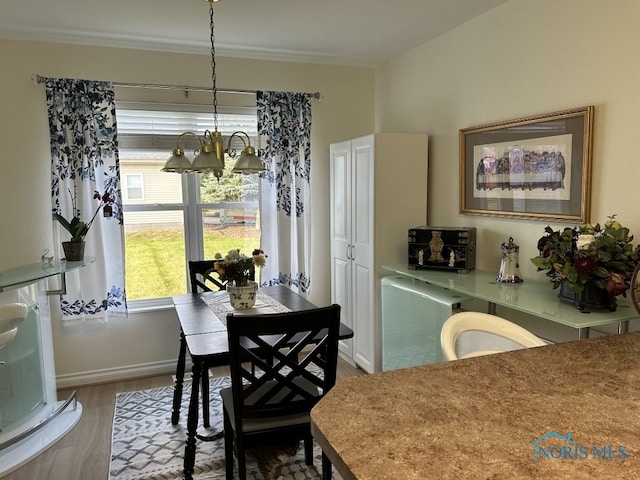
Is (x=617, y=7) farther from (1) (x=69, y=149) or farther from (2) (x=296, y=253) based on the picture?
(1) (x=69, y=149)

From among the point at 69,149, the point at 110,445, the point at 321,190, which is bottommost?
the point at 110,445

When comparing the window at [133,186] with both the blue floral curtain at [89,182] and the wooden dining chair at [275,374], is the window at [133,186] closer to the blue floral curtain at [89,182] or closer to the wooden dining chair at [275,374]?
the blue floral curtain at [89,182]

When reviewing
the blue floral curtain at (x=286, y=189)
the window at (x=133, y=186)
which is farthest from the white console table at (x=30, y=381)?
the blue floral curtain at (x=286, y=189)

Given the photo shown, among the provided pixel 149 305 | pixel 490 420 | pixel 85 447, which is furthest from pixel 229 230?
pixel 490 420

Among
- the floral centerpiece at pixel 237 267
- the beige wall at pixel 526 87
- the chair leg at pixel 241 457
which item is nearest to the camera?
the chair leg at pixel 241 457

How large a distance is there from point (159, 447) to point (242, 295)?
994 millimetres

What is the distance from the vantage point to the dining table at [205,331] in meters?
2.17

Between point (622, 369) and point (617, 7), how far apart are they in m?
1.75

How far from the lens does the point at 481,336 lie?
1699 mm

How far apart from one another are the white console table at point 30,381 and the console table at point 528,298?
7.39ft

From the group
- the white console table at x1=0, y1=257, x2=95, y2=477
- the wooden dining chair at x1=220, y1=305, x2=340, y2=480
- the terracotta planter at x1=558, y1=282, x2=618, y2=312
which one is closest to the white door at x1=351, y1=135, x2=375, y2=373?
the wooden dining chair at x1=220, y1=305, x2=340, y2=480

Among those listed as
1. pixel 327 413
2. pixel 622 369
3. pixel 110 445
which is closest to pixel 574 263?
pixel 622 369

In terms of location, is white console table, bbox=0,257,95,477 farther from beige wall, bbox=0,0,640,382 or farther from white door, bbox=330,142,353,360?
white door, bbox=330,142,353,360

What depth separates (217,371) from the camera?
3.87 m
